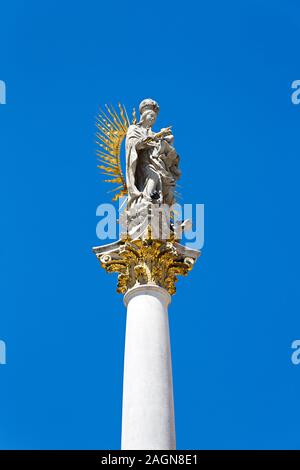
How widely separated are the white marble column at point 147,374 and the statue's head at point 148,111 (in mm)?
6433

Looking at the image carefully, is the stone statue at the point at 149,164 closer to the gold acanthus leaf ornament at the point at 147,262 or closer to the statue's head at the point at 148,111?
the statue's head at the point at 148,111

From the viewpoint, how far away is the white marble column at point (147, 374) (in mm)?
21031

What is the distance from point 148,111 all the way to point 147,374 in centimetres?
987

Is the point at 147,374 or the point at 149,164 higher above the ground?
the point at 149,164

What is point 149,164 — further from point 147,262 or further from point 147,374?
point 147,374

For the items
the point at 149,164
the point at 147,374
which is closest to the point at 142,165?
the point at 149,164

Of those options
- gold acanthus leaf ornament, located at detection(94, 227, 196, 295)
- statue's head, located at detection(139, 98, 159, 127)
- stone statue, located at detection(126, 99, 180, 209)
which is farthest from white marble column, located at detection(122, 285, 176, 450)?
statue's head, located at detection(139, 98, 159, 127)

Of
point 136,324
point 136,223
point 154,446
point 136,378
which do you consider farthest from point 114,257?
point 154,446

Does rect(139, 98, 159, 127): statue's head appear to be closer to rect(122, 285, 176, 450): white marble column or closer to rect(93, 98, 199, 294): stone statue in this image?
rect(93, 98, 199, 294): stone statue

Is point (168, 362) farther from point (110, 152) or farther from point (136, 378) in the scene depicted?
point (110, 152)

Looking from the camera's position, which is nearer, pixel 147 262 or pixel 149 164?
pixel 147 262

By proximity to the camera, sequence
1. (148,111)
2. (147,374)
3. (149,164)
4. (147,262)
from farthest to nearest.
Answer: (148,111), (149,164), (147,262), (147,374)

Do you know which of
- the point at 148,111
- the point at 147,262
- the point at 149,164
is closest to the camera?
the point at 147,262

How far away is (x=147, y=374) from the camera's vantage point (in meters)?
22.1
